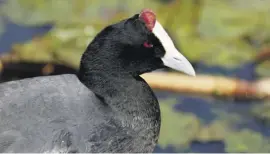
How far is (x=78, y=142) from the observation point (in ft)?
6.68

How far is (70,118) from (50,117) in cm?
5

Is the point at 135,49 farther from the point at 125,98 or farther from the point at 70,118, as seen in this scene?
the point at 70,118

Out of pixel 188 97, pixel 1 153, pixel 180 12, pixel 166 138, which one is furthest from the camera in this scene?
pixel 180 12

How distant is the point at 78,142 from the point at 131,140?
0.59 ft

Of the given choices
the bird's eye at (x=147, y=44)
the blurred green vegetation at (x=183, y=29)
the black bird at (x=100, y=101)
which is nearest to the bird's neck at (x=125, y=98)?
the black bird at (x=100, y=101)

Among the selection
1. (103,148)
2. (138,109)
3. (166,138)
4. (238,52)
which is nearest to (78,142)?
(103,148)

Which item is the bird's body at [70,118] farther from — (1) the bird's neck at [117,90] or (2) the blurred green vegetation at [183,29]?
(2) the blurred green vegetation at [183,29]

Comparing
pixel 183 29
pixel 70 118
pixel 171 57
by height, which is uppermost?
pixel 171 57

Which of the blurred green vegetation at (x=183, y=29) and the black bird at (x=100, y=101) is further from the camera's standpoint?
the blurred green vegetation at (x=183, y=29)

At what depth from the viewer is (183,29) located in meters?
3.56

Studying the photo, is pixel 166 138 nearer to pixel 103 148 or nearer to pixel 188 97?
pixel 188 97

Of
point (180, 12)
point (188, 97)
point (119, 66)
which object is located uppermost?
point (119, 66)

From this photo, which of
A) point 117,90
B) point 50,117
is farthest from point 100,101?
point 50,117

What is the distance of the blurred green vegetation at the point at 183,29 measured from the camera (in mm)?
3154
